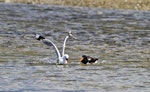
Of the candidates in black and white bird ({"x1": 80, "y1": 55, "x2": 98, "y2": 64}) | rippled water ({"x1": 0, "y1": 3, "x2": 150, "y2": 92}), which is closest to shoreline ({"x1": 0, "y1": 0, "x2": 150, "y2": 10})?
rippled water ({"x1": 0, "y1": 3, "x2": 150, "y2": 92})

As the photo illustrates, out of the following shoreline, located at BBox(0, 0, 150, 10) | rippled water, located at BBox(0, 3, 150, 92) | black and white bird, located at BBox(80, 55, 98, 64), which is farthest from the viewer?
shoreline, located at BBox(0, 0, 150, 10)

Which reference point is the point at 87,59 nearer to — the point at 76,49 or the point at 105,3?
the point at 76,49

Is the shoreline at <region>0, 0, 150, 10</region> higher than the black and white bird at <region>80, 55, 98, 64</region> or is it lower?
higher

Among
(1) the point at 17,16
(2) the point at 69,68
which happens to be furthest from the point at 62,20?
(2) the point at 69,68

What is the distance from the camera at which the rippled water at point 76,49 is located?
1819cm

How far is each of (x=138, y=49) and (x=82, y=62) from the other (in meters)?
4.52

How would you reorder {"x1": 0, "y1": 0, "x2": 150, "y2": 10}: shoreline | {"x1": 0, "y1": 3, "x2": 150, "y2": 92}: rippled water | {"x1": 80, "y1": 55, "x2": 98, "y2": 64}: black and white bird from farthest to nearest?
{"x1": 0, "y1": 0, "x2": 150, "y2": 10}: shoreline < {"x1": 80, "y1": 55, "x2": 98, "y2": 64}: black and white bird < {"x1": 0, "y1": 3, "x2": 150, "y2": 92}: rippled water

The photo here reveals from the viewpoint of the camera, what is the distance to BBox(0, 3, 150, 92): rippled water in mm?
18188

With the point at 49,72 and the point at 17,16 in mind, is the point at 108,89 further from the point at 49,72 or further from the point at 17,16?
the point at 17,16

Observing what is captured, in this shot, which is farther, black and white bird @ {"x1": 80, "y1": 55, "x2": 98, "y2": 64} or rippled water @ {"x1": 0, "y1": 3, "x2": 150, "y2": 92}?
black and white bird @ {"x1": 80, "y1": 55, "x2": 98, "y2": 64}

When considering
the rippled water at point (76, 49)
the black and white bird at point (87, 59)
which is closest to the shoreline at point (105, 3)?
the rippled water at point (76, 49)

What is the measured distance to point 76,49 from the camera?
25516 millimetres

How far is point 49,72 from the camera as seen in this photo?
20.0 metres

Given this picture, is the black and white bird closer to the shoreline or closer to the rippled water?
the rippled water
